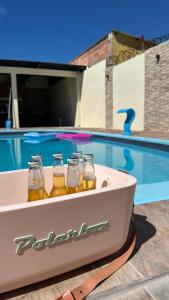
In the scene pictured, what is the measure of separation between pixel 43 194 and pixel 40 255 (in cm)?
29

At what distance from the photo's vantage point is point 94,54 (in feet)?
43.7

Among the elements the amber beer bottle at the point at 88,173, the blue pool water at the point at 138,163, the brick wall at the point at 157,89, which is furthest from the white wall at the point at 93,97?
the amber beer bottle at the point at 88,173

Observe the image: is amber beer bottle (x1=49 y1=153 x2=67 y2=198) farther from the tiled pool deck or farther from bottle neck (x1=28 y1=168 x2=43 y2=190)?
the tiled pool deck

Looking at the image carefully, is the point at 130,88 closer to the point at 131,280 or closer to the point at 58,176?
the point at 58,176

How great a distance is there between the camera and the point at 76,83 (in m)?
14.7

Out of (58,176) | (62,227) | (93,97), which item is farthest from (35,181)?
(93,97)

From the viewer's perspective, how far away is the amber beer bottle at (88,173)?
1260 mm

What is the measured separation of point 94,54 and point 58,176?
1321 cm

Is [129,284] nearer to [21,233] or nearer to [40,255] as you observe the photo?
[40,255]

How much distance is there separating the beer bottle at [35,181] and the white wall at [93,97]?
11598 mm

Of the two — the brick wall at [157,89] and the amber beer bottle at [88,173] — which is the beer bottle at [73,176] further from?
the brick wall at [157,89]

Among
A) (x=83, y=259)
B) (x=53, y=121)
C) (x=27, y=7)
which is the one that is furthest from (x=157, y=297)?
(x=53, y=121)

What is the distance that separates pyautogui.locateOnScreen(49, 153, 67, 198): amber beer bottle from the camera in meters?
1.21

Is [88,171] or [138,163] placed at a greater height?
[88,171]
